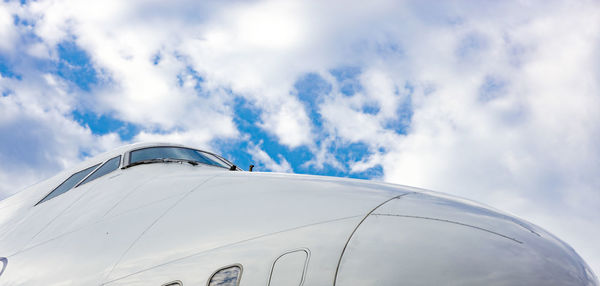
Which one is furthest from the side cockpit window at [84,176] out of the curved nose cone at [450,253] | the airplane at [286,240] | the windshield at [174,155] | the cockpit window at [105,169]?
the curved nose cone at [450,253]

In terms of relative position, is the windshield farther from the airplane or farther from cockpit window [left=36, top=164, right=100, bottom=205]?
the airplane

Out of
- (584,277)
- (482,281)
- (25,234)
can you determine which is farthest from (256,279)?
(25,234)

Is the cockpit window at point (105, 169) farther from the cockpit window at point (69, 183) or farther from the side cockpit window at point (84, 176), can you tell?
the cockpit window at point (69, 183)

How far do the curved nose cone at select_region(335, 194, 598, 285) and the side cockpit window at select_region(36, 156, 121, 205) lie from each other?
20.9 ft

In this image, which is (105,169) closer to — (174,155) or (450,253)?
(174,155)

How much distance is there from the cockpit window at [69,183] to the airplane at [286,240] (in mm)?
2115

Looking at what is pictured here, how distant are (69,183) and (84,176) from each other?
1.36ft

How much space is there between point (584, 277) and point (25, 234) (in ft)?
25.7

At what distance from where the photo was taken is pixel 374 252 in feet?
10.1

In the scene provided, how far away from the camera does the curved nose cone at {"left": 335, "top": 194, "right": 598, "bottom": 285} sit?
2879 mm

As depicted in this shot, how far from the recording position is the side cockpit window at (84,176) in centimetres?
823

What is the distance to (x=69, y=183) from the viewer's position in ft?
28.6

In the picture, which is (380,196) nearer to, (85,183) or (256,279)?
(256,279)

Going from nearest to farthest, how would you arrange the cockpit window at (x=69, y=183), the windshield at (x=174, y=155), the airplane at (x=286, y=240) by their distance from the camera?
the airplane at (x=286, y=240) → the windshield at (x=174, y=155) → the cockpit window at (x=69, y=183)
